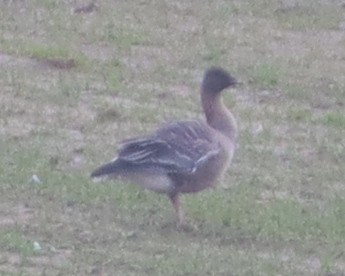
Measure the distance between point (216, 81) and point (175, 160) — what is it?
30.9 inches

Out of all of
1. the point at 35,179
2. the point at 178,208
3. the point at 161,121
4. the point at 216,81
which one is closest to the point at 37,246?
the point at 178,208

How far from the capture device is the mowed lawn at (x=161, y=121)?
9.52 m

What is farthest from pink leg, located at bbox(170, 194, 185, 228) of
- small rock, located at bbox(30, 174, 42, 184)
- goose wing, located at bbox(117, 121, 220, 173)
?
small rock, located at bbox(30, 174, 42, 184)

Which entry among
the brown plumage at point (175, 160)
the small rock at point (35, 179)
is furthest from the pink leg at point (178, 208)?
the small rock at point (35, 179)

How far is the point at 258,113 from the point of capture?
43.8 ft

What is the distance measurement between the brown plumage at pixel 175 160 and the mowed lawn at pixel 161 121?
0.26 metres

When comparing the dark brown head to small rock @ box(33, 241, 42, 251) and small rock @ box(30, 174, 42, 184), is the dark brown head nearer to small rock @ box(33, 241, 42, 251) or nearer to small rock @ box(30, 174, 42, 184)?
small rock @ box(30, 174, 42, 184)

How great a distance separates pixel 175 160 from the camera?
10039mm

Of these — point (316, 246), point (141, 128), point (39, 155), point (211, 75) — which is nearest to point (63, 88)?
point (141, 128)

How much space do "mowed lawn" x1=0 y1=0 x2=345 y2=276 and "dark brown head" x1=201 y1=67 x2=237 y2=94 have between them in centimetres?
75

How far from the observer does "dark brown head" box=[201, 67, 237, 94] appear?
10.5m

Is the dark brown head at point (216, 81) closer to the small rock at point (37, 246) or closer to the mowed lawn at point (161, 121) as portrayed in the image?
the mowed lawn at point (161, 121)

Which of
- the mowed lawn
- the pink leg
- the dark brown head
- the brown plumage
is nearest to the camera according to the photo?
the mowed lawn

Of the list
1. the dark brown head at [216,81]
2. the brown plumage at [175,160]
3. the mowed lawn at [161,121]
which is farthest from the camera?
the dark brown head at [216,81]
